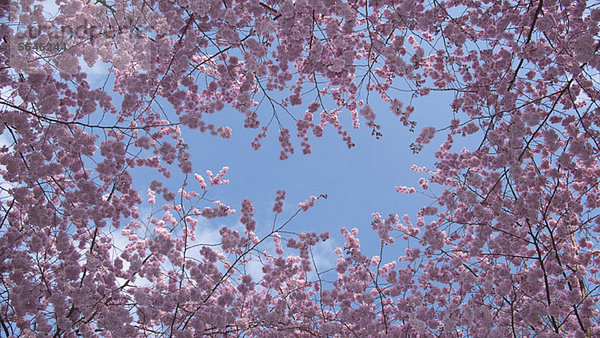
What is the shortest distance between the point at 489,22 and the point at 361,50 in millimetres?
2264

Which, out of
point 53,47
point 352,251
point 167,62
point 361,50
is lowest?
point 352,251

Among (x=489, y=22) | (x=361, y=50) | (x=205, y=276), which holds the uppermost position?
(x=361, y=50)

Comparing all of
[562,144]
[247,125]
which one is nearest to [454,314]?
[562,144]

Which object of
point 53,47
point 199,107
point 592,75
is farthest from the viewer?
point 199,107

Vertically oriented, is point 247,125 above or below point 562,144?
above

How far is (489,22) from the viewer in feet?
20.2


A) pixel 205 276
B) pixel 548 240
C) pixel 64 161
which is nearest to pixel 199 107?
pixel 64 161

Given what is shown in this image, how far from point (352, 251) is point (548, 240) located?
3.86m

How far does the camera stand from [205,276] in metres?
6.27

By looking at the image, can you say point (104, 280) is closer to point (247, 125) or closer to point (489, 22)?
point (247, 125)

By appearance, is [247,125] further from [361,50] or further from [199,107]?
[361,50]

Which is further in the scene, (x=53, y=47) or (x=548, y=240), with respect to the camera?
(x=548, y=240)

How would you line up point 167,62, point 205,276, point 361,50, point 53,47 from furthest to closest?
point 361,50, point 205,276, point 167,62, point 53,47

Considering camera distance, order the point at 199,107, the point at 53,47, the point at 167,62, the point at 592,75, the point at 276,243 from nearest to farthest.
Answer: the point at 53,47, the point at 592,75, the point at 167,62, the point at 199,107, the point at 276,243
